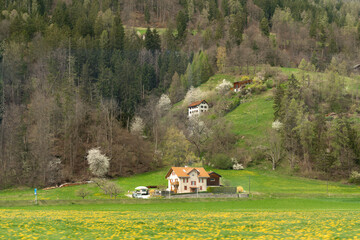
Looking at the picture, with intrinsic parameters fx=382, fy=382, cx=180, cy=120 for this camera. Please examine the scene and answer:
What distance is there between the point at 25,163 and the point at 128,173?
2155 centimetres

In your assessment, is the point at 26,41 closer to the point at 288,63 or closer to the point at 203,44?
the point at 203,44

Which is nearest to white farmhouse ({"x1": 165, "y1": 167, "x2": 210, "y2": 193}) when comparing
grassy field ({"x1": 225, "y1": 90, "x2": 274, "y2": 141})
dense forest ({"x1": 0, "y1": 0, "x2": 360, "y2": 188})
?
dense forest ({"x1": 0, "y1": 0, "x2": 360, "y2": 188})

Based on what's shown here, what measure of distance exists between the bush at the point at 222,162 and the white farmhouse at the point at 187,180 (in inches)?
663

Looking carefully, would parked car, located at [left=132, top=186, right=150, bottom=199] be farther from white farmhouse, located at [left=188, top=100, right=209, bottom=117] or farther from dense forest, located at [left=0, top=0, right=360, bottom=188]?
white farmhouse, located at [left=188, top=100, right=209, bottom=117]

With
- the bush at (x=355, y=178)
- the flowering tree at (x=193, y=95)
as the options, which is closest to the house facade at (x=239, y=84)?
the flowering tree at (x=193, y=95)

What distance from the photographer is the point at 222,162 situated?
89.2 metres

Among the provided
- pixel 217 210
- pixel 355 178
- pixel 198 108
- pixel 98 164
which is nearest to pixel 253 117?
pixel 198 108

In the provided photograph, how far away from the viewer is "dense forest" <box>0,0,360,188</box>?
3322 inches

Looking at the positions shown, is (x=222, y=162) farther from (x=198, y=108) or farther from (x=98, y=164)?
(x=198, y=108)

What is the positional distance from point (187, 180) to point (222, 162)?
68.5 feet

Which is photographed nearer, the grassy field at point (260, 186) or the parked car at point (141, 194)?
the parked car at point (141, 194)

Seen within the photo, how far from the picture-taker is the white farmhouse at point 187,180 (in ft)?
228

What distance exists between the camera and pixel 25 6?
165m

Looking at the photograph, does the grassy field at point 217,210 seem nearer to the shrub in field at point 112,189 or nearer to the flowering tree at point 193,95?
the shrub in field at point 112,189
